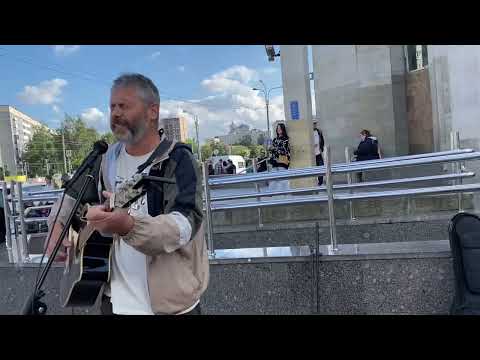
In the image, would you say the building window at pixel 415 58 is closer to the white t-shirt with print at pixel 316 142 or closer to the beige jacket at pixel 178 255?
the white t-shirt with print at pixel 316 142

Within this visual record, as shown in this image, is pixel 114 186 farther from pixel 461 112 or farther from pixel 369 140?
pixel 369 140

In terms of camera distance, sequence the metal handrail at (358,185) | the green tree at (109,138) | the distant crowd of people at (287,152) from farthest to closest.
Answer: the distant crowd of people at (287,152) → the metal handrail at (358,185) → the green tree at (109,138)

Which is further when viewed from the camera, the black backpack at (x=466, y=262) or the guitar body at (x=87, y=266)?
the black backpack at (x=466, y=262)

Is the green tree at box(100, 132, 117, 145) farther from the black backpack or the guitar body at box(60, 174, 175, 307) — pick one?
the black backpack

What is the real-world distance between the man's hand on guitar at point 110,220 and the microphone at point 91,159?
422 millimetres

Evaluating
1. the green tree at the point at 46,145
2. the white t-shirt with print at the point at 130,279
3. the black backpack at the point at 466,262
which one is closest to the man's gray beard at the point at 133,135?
the white t-shirt with print at the point at 130,279

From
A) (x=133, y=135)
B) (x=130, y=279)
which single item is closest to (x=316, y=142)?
(x=133, y=135)

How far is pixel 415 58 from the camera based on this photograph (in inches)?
512

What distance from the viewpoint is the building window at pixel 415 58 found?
12601 mm

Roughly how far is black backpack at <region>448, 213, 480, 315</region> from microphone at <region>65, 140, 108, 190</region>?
7.14 feet

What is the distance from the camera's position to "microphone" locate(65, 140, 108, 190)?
171 centimetres
